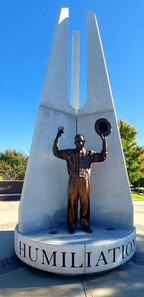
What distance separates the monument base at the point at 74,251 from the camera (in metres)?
3.80

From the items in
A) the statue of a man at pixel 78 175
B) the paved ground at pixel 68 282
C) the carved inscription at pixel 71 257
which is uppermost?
the statue of a man at pixel 78 175

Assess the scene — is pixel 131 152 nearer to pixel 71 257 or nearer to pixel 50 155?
pixel 50 155

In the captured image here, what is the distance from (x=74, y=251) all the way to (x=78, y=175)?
1.43 m

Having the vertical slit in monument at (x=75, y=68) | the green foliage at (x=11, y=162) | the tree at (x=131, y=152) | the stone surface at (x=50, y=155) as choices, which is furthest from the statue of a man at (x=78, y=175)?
the green foliage at (x=11, y=162)

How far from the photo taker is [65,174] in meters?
5.63

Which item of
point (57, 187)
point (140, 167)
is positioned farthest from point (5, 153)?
point (57, 187)

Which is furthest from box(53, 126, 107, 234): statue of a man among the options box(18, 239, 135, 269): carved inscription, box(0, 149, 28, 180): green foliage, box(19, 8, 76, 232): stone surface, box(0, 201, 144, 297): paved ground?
box(0, 149, 28, 180): green foliage

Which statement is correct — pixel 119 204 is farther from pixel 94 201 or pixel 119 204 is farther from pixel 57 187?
pixel 57 187

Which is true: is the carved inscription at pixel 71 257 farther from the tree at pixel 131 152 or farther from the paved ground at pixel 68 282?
the tree at pixel 131 152

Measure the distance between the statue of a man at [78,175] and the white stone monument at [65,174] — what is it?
31 centimetres

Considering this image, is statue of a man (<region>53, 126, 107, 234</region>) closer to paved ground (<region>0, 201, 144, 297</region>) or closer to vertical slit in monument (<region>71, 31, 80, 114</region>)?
paved ground (<region>0, 201, 144, 297</region>)

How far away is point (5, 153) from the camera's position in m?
37.5

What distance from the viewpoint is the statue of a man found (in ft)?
15.1

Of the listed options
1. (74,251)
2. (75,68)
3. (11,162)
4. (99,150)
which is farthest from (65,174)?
(11,162)
